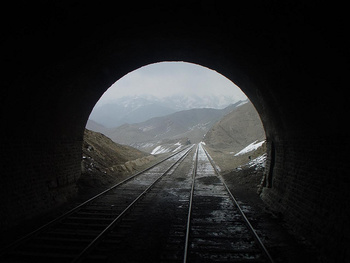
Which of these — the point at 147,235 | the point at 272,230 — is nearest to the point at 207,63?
the point at 272,230

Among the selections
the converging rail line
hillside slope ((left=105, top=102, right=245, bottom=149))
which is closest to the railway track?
the converging rail line

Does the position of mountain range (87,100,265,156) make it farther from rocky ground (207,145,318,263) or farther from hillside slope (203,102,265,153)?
rocky ground (207,145,318,263)

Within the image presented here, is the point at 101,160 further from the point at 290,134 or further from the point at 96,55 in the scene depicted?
the point at 290,134

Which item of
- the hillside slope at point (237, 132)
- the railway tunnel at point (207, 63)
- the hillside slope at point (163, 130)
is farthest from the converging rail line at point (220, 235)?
the hillside slope at point (163, 130)

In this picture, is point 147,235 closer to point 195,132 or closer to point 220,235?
point 220,235

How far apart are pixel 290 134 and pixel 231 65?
289 centimetres

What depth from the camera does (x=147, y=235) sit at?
234 inches

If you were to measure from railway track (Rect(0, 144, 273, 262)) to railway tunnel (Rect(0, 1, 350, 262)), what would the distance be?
1.29m

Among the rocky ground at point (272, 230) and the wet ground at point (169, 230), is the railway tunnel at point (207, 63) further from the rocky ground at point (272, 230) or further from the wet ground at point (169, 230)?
the wet ground at point (169, 230)

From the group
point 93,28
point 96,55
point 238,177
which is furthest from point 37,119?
point 238,177

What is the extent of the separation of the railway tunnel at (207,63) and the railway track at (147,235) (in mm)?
1291

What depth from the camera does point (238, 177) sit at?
1331 centimetres

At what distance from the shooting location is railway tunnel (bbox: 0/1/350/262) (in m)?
4.65

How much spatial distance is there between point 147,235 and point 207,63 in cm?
654
